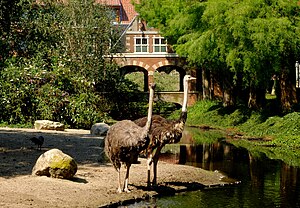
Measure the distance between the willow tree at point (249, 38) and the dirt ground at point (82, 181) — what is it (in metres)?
11.0

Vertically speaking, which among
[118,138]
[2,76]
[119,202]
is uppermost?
[2,76]

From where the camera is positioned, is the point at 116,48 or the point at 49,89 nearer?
the point at 49,89

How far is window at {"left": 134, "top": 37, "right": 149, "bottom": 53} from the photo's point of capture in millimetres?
60000

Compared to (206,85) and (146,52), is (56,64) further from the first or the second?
(146,52)

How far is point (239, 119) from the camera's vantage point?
39281 mm

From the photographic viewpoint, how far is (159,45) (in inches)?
2354

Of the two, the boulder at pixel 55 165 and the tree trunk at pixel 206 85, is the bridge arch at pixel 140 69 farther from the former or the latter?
the boulder at pixel 55 165

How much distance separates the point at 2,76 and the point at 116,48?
19715 mm

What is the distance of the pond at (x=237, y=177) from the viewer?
15.7 meters

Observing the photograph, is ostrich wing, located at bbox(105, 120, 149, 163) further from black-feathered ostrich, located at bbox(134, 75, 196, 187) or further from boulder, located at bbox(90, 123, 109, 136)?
boulder, located at bbox(90, 123, 109, 136)

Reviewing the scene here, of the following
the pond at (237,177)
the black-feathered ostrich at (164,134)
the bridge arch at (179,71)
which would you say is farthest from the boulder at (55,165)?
the bridge arch at (179,71)

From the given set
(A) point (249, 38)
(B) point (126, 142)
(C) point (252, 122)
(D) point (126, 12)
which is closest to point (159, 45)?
(D) point (126, 12)

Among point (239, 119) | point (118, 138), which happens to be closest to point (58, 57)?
point (239, 119)

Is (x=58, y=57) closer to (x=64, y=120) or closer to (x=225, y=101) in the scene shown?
(x=64, y=120)
